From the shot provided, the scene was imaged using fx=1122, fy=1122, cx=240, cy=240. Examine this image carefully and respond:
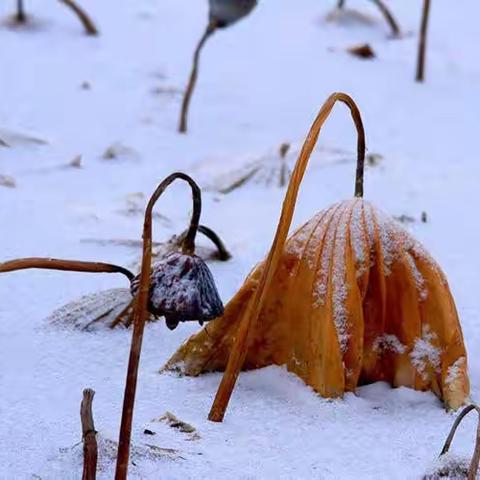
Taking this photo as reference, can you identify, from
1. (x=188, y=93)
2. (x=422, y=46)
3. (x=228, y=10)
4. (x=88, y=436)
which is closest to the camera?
(x=88, y=436)

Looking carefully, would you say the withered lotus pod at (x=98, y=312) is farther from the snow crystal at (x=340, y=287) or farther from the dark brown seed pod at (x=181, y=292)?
the dark brown seed pod at (x=181, y=292)

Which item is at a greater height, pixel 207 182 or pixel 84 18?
pixel 84 18

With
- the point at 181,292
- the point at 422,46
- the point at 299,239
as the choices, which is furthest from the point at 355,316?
the point at 422,46

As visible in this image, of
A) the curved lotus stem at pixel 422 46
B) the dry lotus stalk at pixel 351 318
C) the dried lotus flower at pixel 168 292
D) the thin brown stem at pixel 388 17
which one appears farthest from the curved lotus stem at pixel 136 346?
the thin brown stem at pixel 388 17

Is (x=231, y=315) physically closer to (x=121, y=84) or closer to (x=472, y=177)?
(x=472, y=177)

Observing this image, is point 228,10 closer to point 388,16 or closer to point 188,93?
point 188,93

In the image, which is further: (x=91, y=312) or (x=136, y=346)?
(x=91, y=312)

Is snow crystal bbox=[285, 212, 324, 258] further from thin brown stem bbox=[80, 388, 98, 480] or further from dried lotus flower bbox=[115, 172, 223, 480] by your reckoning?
thin brown stem bbox=[80, 388, 98, 480]
